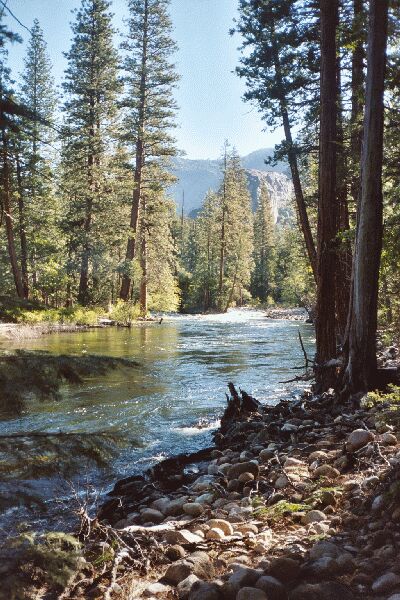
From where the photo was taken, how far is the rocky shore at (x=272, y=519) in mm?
2393

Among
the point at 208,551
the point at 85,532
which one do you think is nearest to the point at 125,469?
the point at 85,532

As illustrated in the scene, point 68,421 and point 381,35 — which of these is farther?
point 68,421

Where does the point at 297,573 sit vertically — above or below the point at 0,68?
below

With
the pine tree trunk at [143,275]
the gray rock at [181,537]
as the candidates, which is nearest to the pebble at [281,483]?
the gray rock at [181,537]

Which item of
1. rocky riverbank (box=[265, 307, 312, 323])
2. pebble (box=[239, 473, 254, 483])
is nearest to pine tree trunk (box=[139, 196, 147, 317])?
rocky riverbank (box=[265, 307, 312, 323])

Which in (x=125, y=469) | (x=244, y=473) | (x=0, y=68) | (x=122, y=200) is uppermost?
(x=122, y=200)

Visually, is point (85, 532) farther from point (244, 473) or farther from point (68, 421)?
point (68, 421)

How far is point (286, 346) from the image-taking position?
57.6ft

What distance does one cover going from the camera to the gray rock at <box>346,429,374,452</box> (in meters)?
4.38

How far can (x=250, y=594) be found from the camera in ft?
7.38

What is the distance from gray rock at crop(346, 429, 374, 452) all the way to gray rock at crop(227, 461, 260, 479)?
0.87 metres

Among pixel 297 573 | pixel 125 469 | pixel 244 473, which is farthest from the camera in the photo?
pixel 125 469

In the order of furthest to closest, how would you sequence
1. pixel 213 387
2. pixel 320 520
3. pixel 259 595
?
pixel 213 387
pixel 320 520
pixel 259 595

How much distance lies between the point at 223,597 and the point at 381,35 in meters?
6.29
